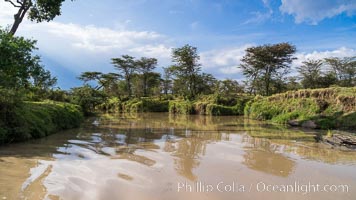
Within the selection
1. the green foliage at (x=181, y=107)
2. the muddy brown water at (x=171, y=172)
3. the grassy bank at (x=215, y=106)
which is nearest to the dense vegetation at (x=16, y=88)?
the muddy brown water at (x=171, y=172)

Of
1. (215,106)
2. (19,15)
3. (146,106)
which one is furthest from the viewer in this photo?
(146,106)

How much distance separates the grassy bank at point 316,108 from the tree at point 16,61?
626 inches

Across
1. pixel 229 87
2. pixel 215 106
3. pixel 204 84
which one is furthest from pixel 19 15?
pixel 204 84

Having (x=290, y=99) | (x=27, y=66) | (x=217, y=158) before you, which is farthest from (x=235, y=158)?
(x=290, y=99)

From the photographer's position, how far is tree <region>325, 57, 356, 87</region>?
38.4 meters

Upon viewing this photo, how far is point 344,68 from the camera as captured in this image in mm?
39375

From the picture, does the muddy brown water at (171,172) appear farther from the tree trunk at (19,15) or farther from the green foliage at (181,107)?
the green foliage at (181,107)

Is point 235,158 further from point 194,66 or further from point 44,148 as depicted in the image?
point 194,66

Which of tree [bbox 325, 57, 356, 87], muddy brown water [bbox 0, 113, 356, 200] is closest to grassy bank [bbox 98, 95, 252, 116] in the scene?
tree [bbox 325, 57, 356, 87]

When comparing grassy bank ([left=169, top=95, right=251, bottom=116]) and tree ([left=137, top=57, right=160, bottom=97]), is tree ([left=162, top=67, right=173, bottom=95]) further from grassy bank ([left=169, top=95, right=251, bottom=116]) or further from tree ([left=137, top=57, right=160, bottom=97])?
A: grassy bank ([left=169, top=95, right=251, bottom=116])

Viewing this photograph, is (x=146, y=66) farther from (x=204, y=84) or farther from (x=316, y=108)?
(x=316, y=108)

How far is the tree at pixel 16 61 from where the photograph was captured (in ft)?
27.6

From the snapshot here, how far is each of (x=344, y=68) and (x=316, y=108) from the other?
83.0ft

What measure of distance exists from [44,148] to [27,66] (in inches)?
120
